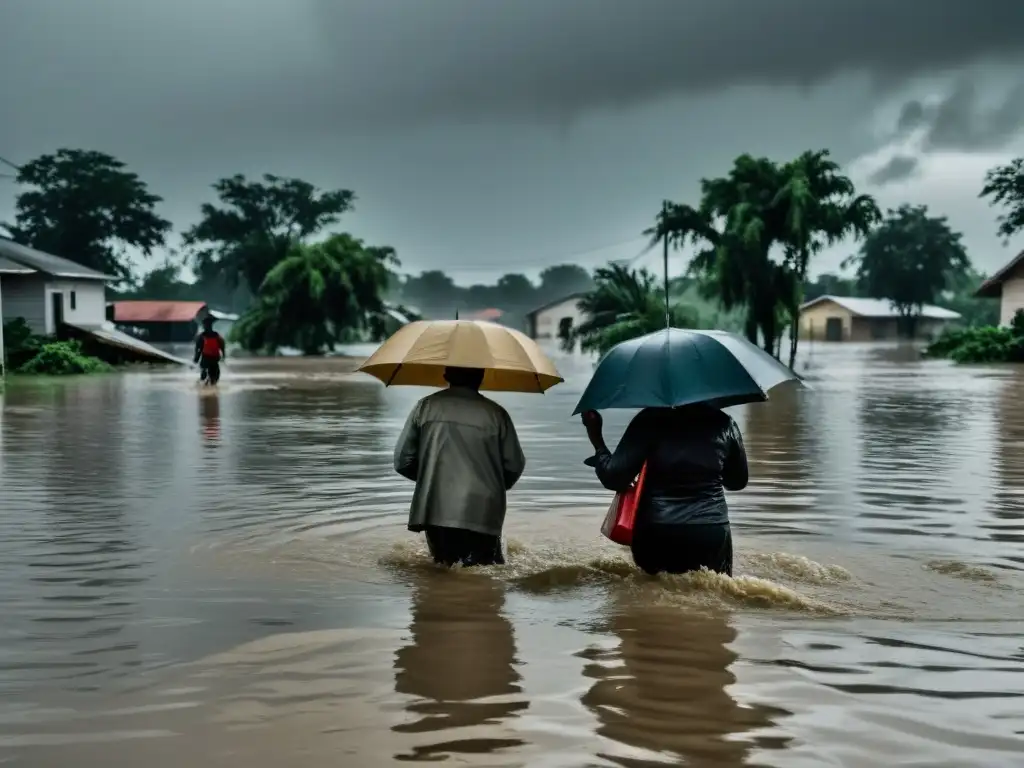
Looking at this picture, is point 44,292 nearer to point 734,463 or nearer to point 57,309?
point 57,309

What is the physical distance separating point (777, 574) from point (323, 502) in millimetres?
4695

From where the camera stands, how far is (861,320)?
10769cm

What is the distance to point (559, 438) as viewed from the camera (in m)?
18.5

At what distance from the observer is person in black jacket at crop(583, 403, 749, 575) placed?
651 centimetres

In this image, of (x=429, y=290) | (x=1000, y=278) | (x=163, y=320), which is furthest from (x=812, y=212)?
(x=429, y=290)

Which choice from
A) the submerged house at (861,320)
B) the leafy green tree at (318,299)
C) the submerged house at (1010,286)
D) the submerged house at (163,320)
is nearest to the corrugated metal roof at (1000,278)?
→ the submerged house at (1010,286)

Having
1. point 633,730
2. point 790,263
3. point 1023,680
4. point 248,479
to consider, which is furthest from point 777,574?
point 790,263

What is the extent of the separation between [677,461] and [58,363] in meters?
43.7

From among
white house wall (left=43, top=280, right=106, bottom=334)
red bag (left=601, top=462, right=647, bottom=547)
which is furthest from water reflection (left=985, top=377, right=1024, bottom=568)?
white house wall (left=43, top=280, right=106, bottom=334)

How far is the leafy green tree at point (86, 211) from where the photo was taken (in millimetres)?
85750

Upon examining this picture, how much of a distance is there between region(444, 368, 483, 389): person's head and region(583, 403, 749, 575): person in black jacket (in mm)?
1078

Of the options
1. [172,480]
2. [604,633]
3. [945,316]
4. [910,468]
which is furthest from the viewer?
[945,316]

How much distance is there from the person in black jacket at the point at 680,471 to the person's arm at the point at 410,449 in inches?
49.9

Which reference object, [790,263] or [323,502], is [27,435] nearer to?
[323,502]
